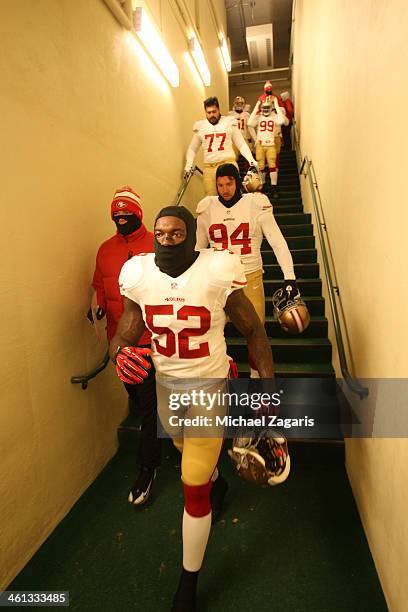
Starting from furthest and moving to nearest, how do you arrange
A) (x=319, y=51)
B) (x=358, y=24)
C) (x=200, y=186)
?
(x=200, y=186) → (x=319, y=51) → (x=358, y=24)

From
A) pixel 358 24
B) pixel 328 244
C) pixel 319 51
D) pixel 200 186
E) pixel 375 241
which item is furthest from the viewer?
pixel 200 186

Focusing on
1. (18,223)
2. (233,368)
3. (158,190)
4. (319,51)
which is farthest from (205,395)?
(319,51)

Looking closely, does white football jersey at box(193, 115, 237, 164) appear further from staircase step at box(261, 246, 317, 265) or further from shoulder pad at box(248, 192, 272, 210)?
shoulder pad at box(248, 192, 272, 210)

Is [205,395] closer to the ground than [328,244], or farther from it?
closer to the ground

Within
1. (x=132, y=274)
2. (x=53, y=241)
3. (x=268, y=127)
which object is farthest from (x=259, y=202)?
(x=268, y=127)

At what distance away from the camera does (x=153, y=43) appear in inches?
152

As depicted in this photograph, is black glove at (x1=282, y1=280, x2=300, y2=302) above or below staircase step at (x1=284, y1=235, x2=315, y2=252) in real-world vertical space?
below

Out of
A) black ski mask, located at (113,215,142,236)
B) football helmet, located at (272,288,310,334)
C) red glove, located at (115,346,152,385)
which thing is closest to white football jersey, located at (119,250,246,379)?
red glove, located at (115,346,152,385)

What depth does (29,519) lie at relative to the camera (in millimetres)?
1952

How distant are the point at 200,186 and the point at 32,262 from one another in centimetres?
517

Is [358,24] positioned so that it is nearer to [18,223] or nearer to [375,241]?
[375,241]

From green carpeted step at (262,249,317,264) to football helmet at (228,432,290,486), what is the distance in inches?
137

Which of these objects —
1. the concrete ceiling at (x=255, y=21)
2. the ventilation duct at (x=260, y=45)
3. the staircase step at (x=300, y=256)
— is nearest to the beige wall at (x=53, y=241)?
the staircase step at (x=300, y=256)

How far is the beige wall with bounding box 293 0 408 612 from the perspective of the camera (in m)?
1.47
